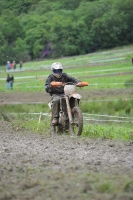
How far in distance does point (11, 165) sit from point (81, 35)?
39390mm

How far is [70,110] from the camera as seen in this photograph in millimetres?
14023

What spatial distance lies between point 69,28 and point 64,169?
43.8 m

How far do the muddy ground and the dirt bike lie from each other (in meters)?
1.24

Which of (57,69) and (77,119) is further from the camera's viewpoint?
(57,69)

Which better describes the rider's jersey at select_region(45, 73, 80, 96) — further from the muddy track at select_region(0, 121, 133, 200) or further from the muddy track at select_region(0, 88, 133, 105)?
the muddy track at select_region(0, 88, 133, 105)

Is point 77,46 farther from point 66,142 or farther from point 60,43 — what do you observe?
point 66,142

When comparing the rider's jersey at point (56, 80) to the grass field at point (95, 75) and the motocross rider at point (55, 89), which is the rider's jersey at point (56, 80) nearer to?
the motocross rider at point (55, 89)

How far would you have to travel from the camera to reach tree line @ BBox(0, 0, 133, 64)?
4250 centimetres

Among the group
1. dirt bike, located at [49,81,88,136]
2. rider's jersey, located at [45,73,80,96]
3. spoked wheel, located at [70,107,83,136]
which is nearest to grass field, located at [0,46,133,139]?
rider's jersey, located at [45,73,80,96]

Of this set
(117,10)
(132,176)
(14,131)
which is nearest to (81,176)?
(132,176)

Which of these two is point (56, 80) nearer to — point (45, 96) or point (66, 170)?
point (66, 170)

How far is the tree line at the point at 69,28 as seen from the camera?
42.5 meters

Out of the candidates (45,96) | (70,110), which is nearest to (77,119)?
(70,110)

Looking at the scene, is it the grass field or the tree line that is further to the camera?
the tree line
